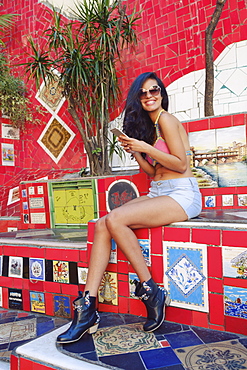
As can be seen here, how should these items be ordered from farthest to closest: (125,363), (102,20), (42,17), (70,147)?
(42,17) < (70,147) < (102,20) < (125,363)

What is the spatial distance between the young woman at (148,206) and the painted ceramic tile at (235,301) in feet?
1.00

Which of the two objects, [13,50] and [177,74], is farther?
[13,50]

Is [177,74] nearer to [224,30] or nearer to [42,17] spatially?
[224,30]

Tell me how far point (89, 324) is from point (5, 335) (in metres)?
0.75

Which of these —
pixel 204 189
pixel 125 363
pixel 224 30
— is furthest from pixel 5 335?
pixel 224 30

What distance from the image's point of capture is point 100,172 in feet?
12.7

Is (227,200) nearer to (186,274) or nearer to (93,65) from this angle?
(186,274)

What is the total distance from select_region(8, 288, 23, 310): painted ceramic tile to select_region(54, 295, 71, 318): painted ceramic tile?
331 millimetres

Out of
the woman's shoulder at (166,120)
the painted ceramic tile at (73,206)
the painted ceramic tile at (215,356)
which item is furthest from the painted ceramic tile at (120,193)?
the painted ceramic tile at (215,356)

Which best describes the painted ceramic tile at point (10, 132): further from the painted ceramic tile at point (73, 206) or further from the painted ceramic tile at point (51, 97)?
the painted ceramic tile at point (73, 206)

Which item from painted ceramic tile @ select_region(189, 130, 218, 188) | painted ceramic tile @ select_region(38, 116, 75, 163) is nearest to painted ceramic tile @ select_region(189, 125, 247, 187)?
painted ceramic tile @ select_region(189, 130, 218, 188)

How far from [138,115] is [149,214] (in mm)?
612

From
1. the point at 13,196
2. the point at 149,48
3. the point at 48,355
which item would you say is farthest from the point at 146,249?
the point at 13,196

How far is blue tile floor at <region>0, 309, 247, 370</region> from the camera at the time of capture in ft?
4.04
